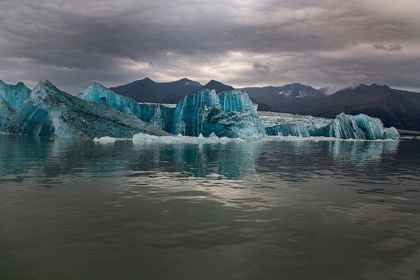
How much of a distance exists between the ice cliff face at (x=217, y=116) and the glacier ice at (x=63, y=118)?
15003 millimetres

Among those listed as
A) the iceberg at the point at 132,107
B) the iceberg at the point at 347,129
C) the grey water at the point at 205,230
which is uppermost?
the iceberg at the point at 132,107

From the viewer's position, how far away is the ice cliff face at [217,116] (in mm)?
69375

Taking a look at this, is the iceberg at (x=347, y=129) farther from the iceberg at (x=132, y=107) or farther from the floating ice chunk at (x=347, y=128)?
the iceberg at (x=132, y=107)

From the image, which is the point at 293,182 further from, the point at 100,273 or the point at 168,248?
the point at 100,273

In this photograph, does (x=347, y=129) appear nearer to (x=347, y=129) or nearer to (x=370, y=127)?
(x=347, y=129)

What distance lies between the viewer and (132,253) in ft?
17.1

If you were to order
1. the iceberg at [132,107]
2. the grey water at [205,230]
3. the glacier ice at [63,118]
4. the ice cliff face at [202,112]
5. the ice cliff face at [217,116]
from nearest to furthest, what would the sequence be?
the grey water at [205,230] → the glacier ice at [63,118] → the ice cliff face at [217,116] → the ice cliff face at [202,112] → the iceberg at [132,107]

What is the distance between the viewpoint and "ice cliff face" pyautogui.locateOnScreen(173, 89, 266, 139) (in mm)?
69375

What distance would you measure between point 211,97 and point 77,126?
33.3 m

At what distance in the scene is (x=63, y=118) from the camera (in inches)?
2180

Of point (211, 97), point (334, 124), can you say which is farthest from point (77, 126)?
point (334, 124)

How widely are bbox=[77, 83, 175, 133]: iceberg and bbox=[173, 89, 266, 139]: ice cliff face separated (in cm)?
663

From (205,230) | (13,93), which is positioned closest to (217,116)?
(13,93)

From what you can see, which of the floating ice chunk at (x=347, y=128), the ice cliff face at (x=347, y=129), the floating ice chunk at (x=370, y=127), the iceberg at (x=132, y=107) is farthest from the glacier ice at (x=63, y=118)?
the floating ice chunk at (x=370, y=127)
